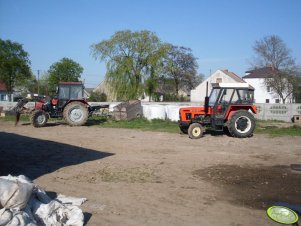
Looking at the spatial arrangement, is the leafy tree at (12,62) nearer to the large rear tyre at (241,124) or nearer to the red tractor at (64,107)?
the red tractor at (64,107)

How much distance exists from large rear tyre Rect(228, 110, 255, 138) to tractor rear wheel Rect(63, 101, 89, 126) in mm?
7570

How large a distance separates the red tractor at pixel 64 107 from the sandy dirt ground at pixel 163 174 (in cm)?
441

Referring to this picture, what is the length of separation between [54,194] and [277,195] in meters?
3.76

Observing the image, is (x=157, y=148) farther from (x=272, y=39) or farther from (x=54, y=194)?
(x=272, y=39)

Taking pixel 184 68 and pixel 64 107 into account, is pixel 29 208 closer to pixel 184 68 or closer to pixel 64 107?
pixel 64 107

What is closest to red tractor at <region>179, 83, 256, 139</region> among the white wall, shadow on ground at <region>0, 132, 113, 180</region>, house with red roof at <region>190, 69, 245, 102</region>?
shadow on ground at <region>0, 132, 113, 180</region>

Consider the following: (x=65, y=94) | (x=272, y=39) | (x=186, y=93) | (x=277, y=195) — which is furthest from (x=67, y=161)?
(x=186, y=93)

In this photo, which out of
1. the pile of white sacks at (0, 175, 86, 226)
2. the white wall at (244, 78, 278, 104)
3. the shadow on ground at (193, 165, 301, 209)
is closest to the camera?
the pile of white sacks at (0, 175, 86, 226)

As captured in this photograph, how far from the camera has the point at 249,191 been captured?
7.12 m

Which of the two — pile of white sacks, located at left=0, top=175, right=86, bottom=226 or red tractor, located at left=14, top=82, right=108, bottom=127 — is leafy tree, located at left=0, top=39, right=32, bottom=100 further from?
pile of white sacks, located at left=0, top=175, right=86, bottom=226

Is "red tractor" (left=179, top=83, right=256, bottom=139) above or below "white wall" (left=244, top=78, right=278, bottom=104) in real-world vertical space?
below

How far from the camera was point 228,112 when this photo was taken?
49.0ft

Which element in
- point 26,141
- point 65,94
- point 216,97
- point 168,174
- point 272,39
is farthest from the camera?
point 272,39

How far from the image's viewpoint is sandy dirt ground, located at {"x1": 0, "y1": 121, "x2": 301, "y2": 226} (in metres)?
5.79
